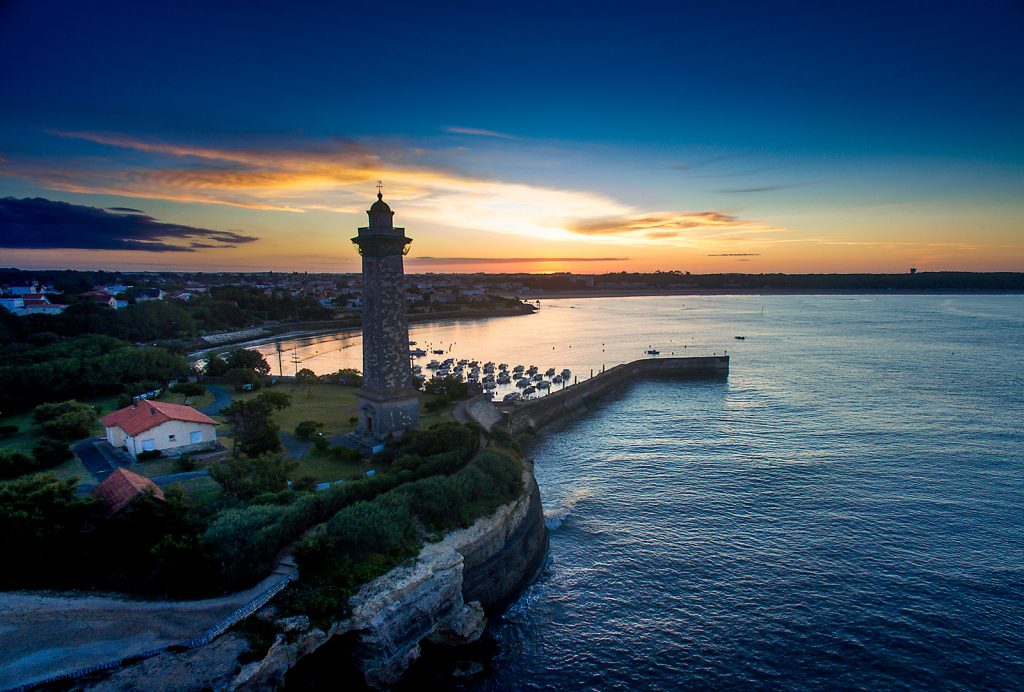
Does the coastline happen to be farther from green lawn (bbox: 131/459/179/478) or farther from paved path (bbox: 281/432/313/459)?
green lawn (bbox: 131/459/179/478)

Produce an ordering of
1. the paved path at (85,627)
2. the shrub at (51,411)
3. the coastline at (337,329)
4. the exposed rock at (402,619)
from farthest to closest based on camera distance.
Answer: the coastline at (337,329), the shrub at (51,411), the exposed rock at (402,619), the paved path at (85,627)

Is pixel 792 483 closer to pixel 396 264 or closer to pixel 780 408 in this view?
pixel 780 408

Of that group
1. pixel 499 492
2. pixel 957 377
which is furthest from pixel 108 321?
pixel 957 377

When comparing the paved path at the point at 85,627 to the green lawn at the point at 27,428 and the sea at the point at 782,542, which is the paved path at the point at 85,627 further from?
the green lawn at the point at 27,428

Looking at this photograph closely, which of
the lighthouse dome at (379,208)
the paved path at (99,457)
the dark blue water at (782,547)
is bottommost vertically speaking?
the dark blue water at (782,547)

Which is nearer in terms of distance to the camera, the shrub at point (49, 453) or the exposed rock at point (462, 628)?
the exposed rock at point (462, 628)

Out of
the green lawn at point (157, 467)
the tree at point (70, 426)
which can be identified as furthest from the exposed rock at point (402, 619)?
the tree at point (70, 426)

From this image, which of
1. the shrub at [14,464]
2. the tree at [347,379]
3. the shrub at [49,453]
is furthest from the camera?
the tree at [347,379]
